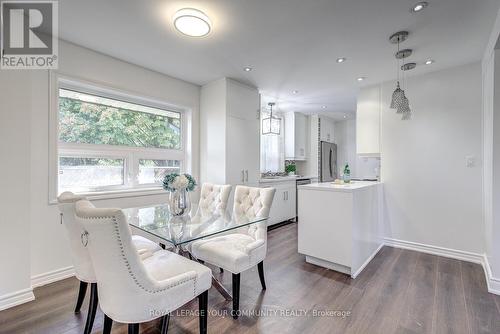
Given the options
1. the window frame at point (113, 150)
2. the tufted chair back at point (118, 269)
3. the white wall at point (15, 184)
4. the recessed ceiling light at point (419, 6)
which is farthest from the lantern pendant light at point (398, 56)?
the white wall at point (15, 184)

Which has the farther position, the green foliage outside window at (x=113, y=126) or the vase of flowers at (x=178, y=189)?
the green foliage outside window at (x=113, y=126)

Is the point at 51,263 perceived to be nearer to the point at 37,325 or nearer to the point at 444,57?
the point at 37,325

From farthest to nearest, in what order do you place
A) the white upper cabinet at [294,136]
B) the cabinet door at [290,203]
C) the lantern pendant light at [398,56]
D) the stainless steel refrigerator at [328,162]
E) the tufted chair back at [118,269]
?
the stainless steel refrigerator at [328,162] → the white upper cabinet at [294,136] → the cabinet door at [290,203] → the lantern pendant light at [398,56] → the tufted chair back at [118,269]

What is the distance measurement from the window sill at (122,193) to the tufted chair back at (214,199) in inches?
31.5

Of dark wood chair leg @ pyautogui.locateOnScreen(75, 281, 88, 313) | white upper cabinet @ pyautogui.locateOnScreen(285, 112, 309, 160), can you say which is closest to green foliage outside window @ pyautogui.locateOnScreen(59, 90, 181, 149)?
dark wood chair leg @ pyautogui.locateOnScreen(75, 281, 88, 313)

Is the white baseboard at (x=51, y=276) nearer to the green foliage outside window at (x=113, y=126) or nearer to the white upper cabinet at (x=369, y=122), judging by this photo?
the green foliage outside window at (x=113, y=126)

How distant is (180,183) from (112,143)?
145cm

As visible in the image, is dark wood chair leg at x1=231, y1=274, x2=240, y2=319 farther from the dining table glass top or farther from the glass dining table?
the dining table glass top

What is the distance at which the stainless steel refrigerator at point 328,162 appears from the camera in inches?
237

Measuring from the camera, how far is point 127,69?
2.94 meters

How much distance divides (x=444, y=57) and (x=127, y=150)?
4065mm

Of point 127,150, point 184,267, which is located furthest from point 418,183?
point 127,150

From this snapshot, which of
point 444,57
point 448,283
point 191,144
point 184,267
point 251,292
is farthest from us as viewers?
point 191,144

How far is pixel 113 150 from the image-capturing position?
2.94 m
